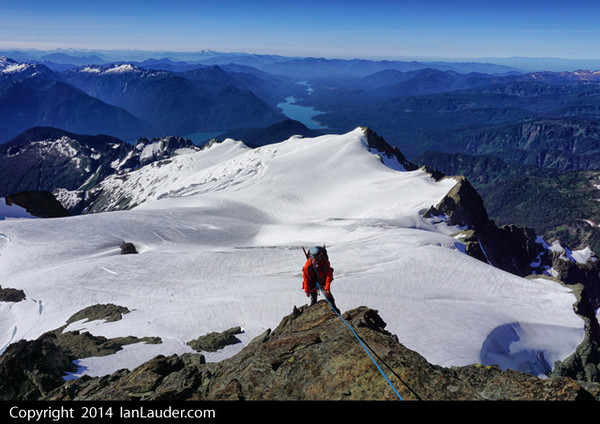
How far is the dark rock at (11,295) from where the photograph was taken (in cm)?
2294

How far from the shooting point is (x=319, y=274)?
11.7 meters

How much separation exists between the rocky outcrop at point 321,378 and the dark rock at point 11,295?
15659 mm

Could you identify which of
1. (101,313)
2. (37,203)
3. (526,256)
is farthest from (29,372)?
(526,256)

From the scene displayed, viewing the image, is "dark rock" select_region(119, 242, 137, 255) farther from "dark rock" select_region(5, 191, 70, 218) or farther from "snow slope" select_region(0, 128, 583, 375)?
"dark rock" select_region(5, 191, 70, 218)

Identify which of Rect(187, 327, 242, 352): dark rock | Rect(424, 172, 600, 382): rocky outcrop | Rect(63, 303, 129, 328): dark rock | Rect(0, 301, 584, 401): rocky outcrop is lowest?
Rect(424, 172, 600, 382): rocky outcrop

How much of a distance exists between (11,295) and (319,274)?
24.5 meters

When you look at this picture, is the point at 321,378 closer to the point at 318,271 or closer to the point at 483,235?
the point at 318,271

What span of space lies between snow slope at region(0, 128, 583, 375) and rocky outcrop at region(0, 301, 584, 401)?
1.17m

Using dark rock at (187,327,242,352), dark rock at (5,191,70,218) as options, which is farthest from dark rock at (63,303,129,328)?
dark rock at (5,191,70,218)

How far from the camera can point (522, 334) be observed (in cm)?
1970

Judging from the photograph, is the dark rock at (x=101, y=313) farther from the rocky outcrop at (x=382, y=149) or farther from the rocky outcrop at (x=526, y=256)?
the rocky outcrop at (x=382, y=149)

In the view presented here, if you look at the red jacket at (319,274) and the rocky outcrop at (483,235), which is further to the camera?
the rocky outcrop at (483,235)

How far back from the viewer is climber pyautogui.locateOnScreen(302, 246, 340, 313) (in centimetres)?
1145

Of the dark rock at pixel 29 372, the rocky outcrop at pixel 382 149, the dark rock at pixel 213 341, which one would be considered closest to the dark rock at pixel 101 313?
the dark rock at pixel 213 341
